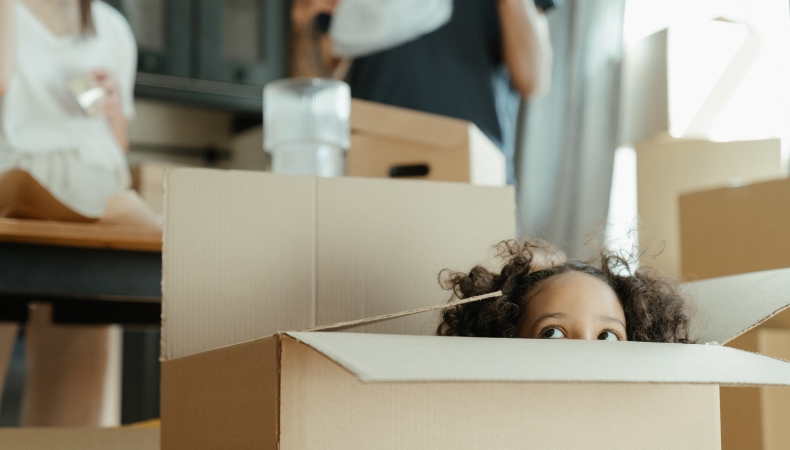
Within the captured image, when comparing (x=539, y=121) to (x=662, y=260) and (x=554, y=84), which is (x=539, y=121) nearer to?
(x=554, y=84)

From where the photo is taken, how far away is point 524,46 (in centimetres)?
156

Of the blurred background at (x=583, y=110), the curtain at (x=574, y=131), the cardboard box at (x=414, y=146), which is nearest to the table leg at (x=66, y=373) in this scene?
the blurred background at (x=583, y=110)

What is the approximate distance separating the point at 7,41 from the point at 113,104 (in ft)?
0.78

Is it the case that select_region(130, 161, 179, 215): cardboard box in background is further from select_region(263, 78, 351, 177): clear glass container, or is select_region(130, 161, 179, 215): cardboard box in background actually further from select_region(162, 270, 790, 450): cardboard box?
select_region(162, 270, 790, 450): cardboard box

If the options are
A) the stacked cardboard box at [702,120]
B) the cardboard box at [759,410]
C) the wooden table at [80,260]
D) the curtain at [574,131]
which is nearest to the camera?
the wooden table at [80,260]

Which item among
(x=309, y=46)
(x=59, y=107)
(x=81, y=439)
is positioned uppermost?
(x=309, y=46)

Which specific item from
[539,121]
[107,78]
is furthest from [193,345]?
[539,121]

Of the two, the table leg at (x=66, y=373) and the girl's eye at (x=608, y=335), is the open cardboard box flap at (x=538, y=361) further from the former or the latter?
the table leg at (x=66, y=373)

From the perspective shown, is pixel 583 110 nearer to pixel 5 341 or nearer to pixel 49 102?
pixel 49 102

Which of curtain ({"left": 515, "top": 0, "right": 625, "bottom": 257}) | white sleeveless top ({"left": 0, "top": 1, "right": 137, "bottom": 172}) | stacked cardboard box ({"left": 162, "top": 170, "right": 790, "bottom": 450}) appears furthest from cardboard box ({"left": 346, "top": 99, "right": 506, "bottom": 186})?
curtain ({"left": 515, "top": 0, "right": 625, "bottom": 257})

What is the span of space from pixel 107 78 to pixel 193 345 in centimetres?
76

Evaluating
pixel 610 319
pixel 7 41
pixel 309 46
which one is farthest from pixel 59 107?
pixel 610 319

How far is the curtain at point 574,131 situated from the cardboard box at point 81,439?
5.13 ft

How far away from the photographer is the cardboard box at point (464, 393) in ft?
1.54
